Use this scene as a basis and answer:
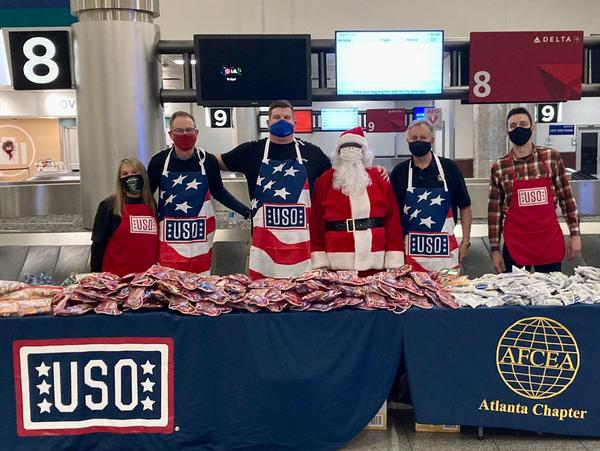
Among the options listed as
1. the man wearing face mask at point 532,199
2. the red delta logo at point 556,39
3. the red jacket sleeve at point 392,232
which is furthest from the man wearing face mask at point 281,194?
the red delta logo at point 556,39

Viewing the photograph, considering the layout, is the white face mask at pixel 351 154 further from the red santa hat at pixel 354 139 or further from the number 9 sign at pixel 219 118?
the number 9 sign at pixel 219 118

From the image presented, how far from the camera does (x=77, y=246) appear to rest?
6.68m

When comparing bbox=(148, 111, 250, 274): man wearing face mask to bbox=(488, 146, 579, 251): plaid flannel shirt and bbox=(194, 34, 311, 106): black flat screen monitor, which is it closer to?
bbox=(194, 34, 311, 106): black flat screen monitor

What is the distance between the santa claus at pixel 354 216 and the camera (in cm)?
425

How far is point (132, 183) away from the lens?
4348 millimetres

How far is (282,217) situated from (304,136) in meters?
14.8

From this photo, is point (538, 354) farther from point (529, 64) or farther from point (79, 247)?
point (79, 247)

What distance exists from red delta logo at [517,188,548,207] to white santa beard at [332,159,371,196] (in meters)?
1.06

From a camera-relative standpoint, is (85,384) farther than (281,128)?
No

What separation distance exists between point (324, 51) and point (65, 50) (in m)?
2.23

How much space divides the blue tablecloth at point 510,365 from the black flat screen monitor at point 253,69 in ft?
9.89

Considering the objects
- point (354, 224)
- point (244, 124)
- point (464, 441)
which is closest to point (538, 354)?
point (464, 441)

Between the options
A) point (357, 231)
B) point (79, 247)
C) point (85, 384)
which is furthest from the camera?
point (79, 247)

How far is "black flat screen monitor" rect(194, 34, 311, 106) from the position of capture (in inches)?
233
